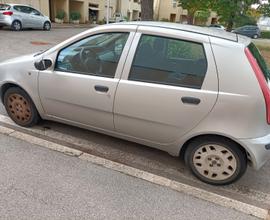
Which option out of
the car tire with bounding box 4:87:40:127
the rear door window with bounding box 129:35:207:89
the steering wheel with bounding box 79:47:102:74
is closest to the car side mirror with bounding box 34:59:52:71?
the steering wheel with bounding box 79:47:102:74

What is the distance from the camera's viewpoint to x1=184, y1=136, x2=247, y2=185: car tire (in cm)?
287

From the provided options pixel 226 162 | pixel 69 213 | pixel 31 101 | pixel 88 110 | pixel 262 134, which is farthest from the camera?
pixel 31 101

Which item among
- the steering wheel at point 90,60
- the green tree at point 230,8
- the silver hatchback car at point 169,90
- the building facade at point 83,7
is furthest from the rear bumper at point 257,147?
the building facade at point 83,7

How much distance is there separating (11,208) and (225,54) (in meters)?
2.46

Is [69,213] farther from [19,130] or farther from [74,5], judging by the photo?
[74,5]

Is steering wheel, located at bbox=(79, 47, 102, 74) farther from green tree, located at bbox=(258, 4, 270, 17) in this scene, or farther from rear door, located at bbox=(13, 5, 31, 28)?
green tree, located at bbox=(258, 4, 270, 17)

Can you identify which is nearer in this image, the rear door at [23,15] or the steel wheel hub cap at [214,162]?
the steel wheel hub cap at [214,162]

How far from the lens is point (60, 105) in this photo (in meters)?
3.58

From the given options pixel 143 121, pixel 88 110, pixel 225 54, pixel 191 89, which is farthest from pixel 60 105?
pixel 225 54

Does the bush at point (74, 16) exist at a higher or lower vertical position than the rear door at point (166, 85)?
lower

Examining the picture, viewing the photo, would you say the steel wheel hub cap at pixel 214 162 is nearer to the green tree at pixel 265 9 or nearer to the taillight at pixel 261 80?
the taillight at pixel 261 80

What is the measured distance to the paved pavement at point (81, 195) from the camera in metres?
2.51

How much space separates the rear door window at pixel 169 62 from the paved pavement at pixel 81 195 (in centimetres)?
113

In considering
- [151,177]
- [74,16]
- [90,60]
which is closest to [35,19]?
[74,16]
